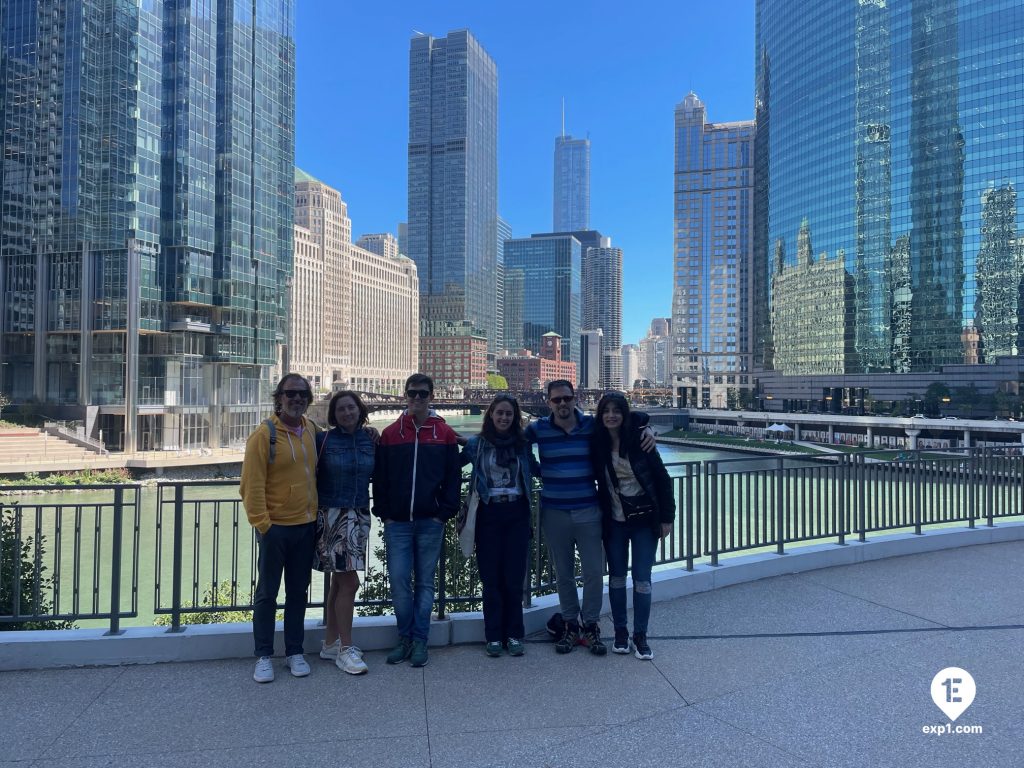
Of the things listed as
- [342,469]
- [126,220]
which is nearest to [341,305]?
[126,220]

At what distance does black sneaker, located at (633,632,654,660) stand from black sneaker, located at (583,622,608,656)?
234 mm

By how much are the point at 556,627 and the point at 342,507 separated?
1.76 metres

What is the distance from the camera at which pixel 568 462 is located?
189 inches

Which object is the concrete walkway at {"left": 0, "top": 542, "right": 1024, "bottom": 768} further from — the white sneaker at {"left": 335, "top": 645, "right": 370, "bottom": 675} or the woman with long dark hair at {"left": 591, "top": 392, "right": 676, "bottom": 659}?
the woman with long dark hair at {"left": 591, "top": 392, "right": 676, "bottom": 659}

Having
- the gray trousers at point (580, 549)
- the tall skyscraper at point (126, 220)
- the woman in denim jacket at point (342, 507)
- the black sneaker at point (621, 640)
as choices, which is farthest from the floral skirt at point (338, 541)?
the tall skyscraper at point (126, 220)

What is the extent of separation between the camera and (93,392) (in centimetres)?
5331

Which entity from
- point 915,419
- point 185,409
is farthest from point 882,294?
point 185,409

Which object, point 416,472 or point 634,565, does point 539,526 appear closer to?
point 634,565

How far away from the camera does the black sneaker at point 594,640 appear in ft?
15.5

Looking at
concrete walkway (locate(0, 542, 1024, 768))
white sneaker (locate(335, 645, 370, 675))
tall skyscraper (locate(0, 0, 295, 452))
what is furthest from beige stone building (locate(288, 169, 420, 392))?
concrete walkway (locate(0, 542, 1024, 768))

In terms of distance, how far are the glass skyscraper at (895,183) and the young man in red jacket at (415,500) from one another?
100069 millimetres

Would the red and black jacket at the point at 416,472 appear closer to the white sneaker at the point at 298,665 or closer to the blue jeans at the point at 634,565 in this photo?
the white sneaker at the point at 298,665

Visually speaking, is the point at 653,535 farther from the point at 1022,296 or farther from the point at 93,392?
the point at 1022,296

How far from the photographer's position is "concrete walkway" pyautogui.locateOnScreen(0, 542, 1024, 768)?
134 inches
